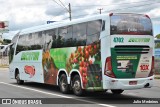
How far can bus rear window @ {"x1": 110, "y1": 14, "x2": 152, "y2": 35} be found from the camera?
45.3 ft

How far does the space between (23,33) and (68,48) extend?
5616 mm

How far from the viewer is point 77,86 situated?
1555cm

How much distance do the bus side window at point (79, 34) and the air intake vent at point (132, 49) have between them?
182 cm

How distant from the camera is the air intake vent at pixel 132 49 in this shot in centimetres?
1374

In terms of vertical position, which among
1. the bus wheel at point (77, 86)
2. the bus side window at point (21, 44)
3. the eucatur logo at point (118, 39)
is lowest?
the bus wheel at point (77, 86)

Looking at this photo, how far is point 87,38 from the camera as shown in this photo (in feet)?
48.8

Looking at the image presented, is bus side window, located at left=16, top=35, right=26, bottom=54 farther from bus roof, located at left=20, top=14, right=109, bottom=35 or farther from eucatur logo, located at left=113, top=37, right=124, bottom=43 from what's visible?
eucatur logo, located at left=113, top=37, right=124, bottom=43

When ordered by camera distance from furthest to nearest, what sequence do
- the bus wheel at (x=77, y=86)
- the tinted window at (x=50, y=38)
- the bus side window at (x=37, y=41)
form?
1. the bus side window at (x=37, y=41)
2. the tinted window at (x=50, y=38)
3. the bus wheel at (x=77, y=86)

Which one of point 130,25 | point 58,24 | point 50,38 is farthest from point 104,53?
point 50,38

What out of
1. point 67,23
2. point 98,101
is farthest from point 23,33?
point 98,101

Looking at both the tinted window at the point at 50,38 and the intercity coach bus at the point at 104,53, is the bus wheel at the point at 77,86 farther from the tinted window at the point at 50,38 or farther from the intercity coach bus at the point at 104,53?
the tinted window at the point at 50,38

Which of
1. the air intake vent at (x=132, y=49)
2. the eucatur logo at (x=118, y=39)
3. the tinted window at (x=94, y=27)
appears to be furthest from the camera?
the tinted window at (x=94, y=27)

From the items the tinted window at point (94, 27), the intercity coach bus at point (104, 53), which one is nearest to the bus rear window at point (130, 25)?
the intercity coach bus at point (104, 53)

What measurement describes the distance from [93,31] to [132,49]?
1.63m
